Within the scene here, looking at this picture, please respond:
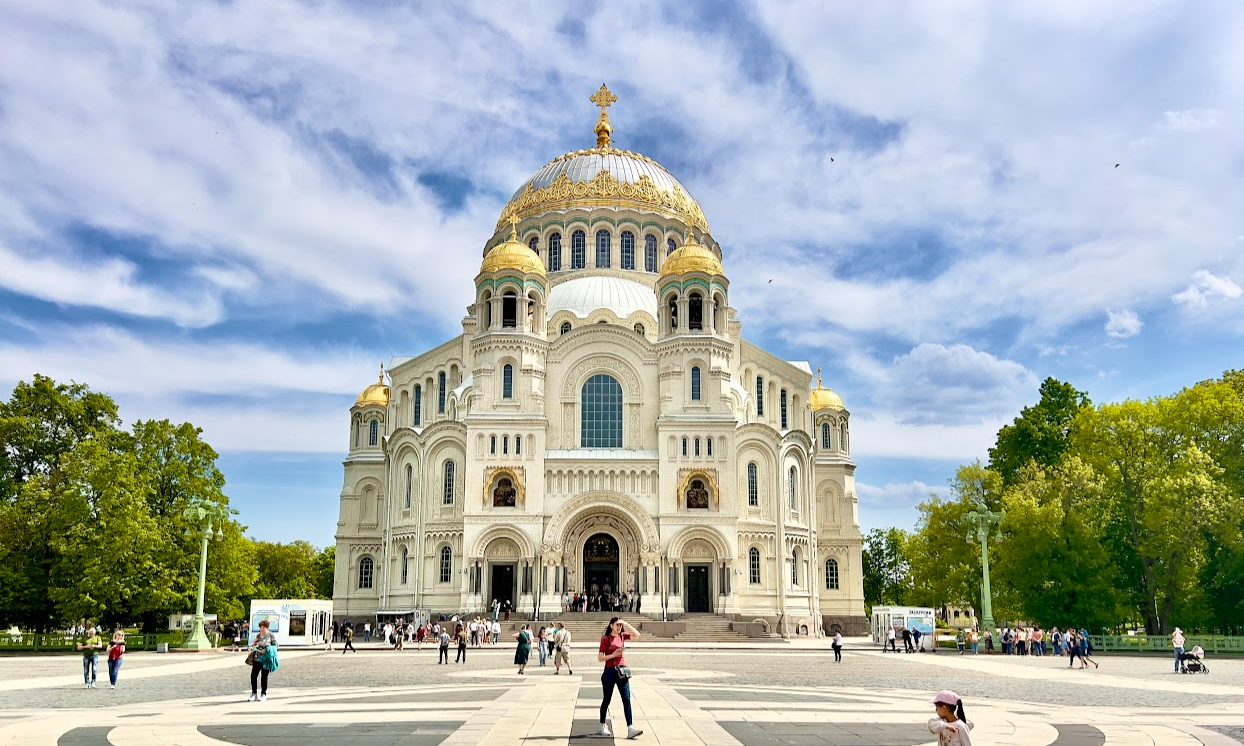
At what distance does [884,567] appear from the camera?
3541 inches

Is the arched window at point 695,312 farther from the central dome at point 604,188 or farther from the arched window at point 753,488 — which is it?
the central dome at point 604,188

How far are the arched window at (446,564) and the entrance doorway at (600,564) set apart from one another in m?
7.12

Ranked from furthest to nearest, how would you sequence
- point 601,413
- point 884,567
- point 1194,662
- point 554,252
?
point 884,567 → point 554,252 → point 601,413 → point 1194,662

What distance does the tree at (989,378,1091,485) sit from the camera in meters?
54.2

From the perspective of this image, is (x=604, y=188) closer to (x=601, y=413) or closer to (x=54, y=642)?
(x=601, y=413)

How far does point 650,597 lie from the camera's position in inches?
2058

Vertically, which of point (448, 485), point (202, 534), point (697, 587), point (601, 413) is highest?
point (601, 413)

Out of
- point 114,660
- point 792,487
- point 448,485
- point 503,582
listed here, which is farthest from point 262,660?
point 792,487

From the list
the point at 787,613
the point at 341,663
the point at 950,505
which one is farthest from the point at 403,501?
the point at 950,505

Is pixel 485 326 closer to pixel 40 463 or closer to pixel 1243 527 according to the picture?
pixel 40 463

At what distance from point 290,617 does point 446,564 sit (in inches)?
504

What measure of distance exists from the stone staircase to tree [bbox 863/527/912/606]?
4045 centimetres

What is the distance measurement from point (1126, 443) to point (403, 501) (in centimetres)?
3755

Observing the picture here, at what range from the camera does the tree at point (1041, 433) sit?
54188mm
